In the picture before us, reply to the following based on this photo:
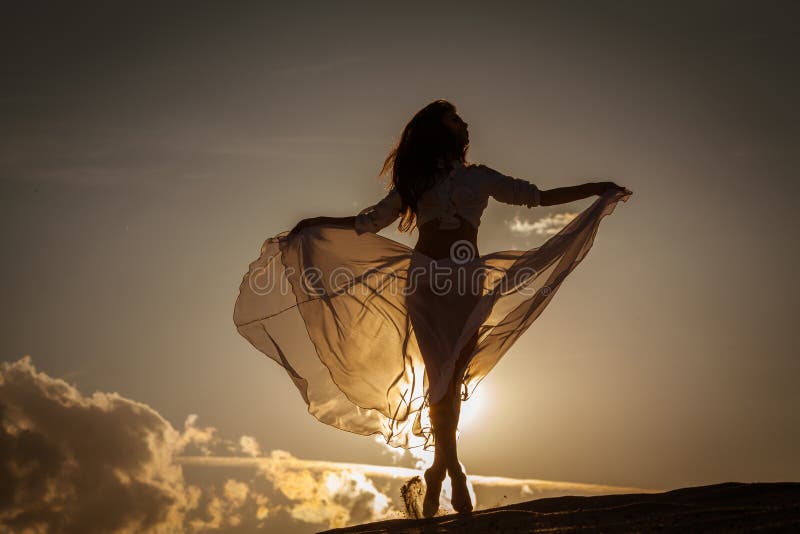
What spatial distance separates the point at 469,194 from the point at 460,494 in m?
2.40

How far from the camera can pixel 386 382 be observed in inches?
310

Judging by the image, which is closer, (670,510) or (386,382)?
(670,510)

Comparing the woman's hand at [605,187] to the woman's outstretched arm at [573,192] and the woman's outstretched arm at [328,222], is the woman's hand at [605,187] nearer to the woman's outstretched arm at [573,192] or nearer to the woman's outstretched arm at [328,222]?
the woman's outstretched arm at [573,192]

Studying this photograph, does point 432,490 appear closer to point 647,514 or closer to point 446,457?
point 446,457

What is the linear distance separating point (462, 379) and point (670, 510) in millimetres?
2029

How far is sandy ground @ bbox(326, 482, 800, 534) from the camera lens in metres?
5.33

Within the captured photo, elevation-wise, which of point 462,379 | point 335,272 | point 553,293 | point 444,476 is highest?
point 335,272

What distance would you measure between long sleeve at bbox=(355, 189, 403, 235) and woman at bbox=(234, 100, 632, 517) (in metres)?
0.01

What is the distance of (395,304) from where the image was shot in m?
7.86

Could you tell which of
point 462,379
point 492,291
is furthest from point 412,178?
point 462,379

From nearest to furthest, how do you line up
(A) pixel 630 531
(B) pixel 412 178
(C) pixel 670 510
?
(A) pixel 630 531 < (C) pixel 670 510 < (B) pixel 412 178

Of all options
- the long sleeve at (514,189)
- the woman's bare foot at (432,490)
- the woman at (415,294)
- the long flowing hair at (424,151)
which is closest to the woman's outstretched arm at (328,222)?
the woman at (415,294)

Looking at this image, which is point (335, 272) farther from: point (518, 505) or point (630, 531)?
point (630, 531)

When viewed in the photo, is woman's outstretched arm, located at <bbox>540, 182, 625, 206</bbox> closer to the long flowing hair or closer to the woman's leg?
the long flowing hair
